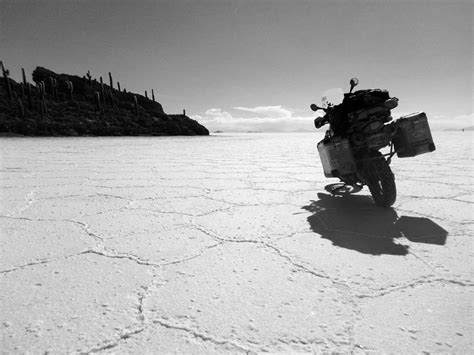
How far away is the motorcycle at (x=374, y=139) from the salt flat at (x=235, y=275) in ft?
0.74

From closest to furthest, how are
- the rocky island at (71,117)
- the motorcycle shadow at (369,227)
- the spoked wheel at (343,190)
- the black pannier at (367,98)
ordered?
1. the motorcycle shadow at (369,227)
2. the black pannier at (367,98)
3. the spoked wheel at (343,190)
4. the rocky island at (71,117)

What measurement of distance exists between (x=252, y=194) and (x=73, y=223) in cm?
142

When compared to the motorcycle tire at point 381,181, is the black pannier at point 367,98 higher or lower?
higher

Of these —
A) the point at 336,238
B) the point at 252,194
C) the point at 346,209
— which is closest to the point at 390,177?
the point at 346,209

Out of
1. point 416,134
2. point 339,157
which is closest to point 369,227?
point 339,157

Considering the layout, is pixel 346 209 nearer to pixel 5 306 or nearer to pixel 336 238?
pixel 336 238

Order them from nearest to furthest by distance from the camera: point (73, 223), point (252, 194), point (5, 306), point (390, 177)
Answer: point (5, 306) < point (73, 223) < point (390, 177) < point (252, 194)

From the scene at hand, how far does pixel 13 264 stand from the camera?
1.22 meters

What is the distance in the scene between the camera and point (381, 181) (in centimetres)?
211

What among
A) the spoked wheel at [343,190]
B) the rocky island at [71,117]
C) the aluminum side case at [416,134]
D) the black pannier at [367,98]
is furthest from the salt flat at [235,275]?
the rocky island at [71,117]

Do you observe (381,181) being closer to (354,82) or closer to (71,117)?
(354,82)

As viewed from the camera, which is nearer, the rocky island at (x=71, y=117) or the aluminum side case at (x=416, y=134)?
the aluminum side case at (x=416, y=134)

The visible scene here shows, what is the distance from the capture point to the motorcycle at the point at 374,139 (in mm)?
2127

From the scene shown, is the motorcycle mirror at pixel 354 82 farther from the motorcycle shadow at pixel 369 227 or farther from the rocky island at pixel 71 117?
the rocky island at pixel 71 117
